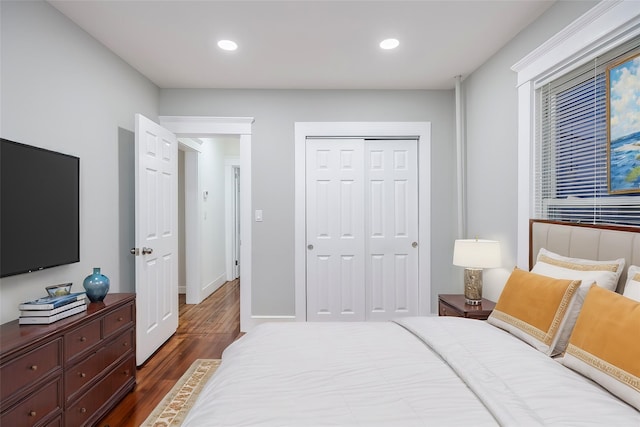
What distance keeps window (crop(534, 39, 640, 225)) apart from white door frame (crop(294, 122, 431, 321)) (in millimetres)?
1450

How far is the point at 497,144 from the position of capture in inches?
113

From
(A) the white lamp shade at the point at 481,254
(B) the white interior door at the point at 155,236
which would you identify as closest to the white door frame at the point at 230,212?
(B) the white interior door at the point at 155,236

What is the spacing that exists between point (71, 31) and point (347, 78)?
7.30ft

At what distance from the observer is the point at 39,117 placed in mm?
2080

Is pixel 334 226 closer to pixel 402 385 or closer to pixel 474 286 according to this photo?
pixel 474 286

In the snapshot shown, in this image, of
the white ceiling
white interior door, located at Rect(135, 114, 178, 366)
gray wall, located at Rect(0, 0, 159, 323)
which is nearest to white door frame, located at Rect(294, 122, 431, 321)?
the white ceiling

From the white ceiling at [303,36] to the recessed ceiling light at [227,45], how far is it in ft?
0.17

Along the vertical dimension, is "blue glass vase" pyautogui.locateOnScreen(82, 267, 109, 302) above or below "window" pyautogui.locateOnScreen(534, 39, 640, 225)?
below

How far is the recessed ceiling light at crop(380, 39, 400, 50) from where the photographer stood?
269 cm

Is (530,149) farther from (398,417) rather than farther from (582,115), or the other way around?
(398,417)

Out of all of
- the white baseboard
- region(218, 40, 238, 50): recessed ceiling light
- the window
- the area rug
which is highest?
region(218, 40, 238, 50): recessed ceiling light

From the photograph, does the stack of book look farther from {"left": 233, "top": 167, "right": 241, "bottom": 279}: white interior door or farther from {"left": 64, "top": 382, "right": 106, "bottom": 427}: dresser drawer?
{"left": 233, "top": 167, "right": 241, "bottom": 279}: white interior door

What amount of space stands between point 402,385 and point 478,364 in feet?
1.07

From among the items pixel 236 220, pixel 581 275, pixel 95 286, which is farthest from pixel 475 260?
pixel 236 220
